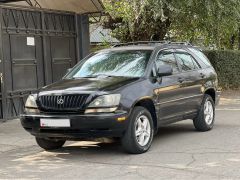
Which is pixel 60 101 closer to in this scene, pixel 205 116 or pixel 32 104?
pixel 32 104

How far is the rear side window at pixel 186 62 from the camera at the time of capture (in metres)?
9.67

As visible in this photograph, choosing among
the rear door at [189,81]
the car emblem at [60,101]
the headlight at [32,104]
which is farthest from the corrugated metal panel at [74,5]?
the car emblem at [60,101]

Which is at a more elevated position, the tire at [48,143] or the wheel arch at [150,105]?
the wheel arch at [150,105]

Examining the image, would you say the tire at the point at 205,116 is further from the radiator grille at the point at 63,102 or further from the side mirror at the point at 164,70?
the radiator grille at the point at 63,102

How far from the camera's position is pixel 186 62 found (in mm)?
9914

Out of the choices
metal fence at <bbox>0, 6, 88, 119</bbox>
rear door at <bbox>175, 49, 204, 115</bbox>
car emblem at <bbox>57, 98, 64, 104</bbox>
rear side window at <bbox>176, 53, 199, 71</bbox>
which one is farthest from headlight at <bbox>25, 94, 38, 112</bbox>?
metal fence at <bbox>0, 6, 88, 119</bbox>

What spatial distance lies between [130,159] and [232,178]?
180 cm

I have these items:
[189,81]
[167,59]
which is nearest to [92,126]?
[167,59]

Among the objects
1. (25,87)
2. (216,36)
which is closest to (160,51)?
(25,87)

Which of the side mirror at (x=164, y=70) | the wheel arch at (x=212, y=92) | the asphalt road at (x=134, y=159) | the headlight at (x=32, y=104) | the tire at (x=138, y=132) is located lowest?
the asphalt road at (x=134, y=159)

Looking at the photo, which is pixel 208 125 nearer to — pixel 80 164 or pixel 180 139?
pixel 180 139

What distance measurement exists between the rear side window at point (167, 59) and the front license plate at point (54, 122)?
7.25 feet

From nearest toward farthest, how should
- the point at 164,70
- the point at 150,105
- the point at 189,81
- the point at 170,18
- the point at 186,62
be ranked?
1. the point at 150,105
2. the point at 164,70
3. the point at 189,81
4. the point at 186,62
5. the point at 170,18

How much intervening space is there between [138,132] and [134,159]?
19.9 inches
